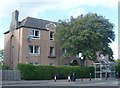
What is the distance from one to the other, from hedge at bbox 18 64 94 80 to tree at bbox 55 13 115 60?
Result: 3642 mm

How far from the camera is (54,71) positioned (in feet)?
178

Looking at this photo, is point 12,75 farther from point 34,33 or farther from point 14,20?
point 14,20

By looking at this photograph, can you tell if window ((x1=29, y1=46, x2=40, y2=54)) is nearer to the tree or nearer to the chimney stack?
the tree

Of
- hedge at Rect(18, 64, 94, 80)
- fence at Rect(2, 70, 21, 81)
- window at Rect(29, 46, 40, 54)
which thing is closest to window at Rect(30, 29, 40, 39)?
window at Rect(29, 46, 40, 54)

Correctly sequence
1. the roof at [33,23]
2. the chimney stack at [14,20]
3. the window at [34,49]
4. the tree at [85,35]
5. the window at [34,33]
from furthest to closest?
the chimney stack at [14,20]
the window at [34,33]
the roof at [33,23]
the window at [34,49]
the tree at [85,35]

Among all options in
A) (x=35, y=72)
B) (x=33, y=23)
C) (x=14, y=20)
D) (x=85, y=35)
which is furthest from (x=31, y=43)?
Result: (x=85, y=35)

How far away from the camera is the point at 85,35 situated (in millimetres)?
57562

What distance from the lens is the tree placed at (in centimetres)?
5822

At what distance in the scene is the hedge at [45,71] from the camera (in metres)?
50.3

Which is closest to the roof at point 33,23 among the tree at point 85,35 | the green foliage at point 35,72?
the tree at point 85,35

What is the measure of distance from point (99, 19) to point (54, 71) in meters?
14.5

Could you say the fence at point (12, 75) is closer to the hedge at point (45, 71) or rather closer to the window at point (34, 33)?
the hedge at point (45, 71)

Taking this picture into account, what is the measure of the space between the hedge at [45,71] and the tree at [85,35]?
364 centimetres

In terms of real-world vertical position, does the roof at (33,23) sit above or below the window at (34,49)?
above
